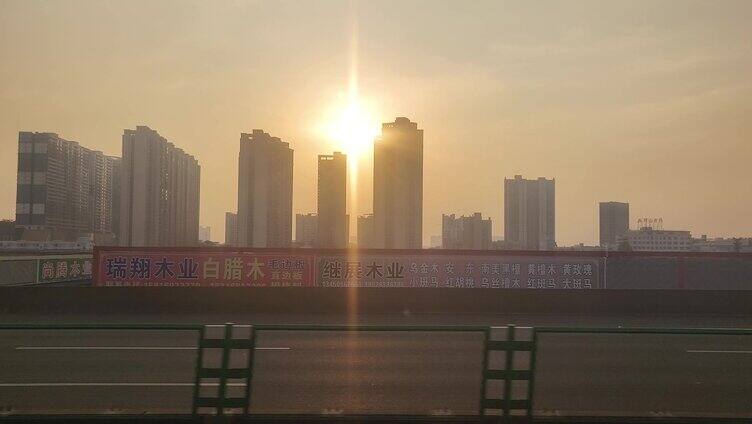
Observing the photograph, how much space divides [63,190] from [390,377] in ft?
130

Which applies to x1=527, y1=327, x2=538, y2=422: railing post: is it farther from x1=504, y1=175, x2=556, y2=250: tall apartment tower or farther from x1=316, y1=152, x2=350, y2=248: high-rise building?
x1=316, y1=152, x2=350, y2=248: high-rise building

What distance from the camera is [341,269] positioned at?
84.2ft

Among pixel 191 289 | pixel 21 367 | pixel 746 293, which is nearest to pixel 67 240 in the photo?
pixel 191 289

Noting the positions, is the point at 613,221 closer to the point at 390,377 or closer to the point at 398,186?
the point at 398,186

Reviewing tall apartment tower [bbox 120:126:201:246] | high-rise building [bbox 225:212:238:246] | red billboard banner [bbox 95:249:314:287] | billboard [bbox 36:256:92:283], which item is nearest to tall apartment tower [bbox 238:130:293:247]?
high-rise building [bbox 225:212:238:246]

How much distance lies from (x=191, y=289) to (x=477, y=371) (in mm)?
14402

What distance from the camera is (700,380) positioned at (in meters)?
10.1

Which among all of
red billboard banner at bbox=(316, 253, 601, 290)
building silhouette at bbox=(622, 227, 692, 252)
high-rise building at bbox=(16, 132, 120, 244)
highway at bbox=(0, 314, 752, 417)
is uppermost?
high-rise building at bbox=(16, 132, 120, 244)

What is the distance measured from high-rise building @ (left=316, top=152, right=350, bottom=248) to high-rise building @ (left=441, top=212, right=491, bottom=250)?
6615 mm

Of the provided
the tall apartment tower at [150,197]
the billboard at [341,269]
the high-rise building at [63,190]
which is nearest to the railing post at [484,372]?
the billboard at [341,269]

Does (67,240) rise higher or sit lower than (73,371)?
higher

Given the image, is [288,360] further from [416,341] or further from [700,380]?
[700,380]

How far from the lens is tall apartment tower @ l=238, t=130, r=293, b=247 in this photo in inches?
1714

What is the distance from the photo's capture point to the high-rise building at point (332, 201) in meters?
44.1
